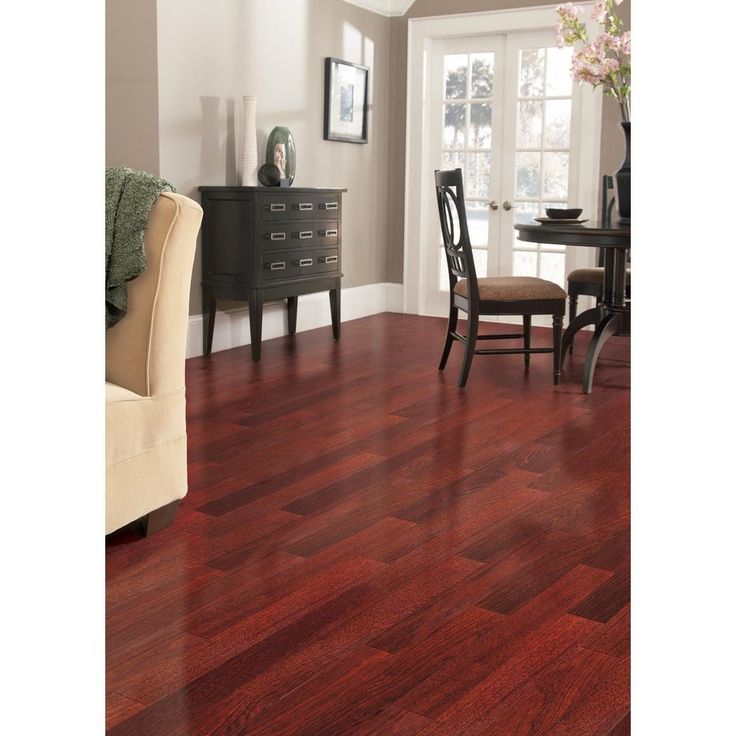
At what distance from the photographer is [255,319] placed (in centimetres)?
522

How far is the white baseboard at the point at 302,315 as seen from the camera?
5.46 m

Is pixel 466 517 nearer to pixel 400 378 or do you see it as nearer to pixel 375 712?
pixel 375 712

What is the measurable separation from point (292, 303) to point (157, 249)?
11.5 ft

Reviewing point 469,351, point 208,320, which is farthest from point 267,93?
point 469,351

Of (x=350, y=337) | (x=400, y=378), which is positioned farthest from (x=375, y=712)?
(x=350, y=337)

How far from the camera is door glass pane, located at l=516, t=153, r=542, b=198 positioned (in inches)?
260

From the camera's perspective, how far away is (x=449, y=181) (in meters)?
4.54

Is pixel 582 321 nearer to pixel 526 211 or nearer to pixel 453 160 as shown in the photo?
pixel 526 211

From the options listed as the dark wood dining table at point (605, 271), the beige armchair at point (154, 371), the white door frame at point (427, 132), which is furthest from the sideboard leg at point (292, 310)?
the beige armchair at point (154, 371)

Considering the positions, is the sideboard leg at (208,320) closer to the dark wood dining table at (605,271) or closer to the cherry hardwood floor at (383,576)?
the cherry hardwood floor at (383,576)

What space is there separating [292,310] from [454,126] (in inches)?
76.7

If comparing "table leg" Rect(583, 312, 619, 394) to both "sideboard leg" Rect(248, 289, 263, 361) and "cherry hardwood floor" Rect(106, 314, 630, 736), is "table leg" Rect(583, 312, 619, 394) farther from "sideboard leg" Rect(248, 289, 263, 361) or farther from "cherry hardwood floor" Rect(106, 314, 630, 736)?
"sideboard leg" Rect(248, 289, 263, 361)

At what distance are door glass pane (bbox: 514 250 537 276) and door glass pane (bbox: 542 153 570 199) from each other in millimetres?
426
